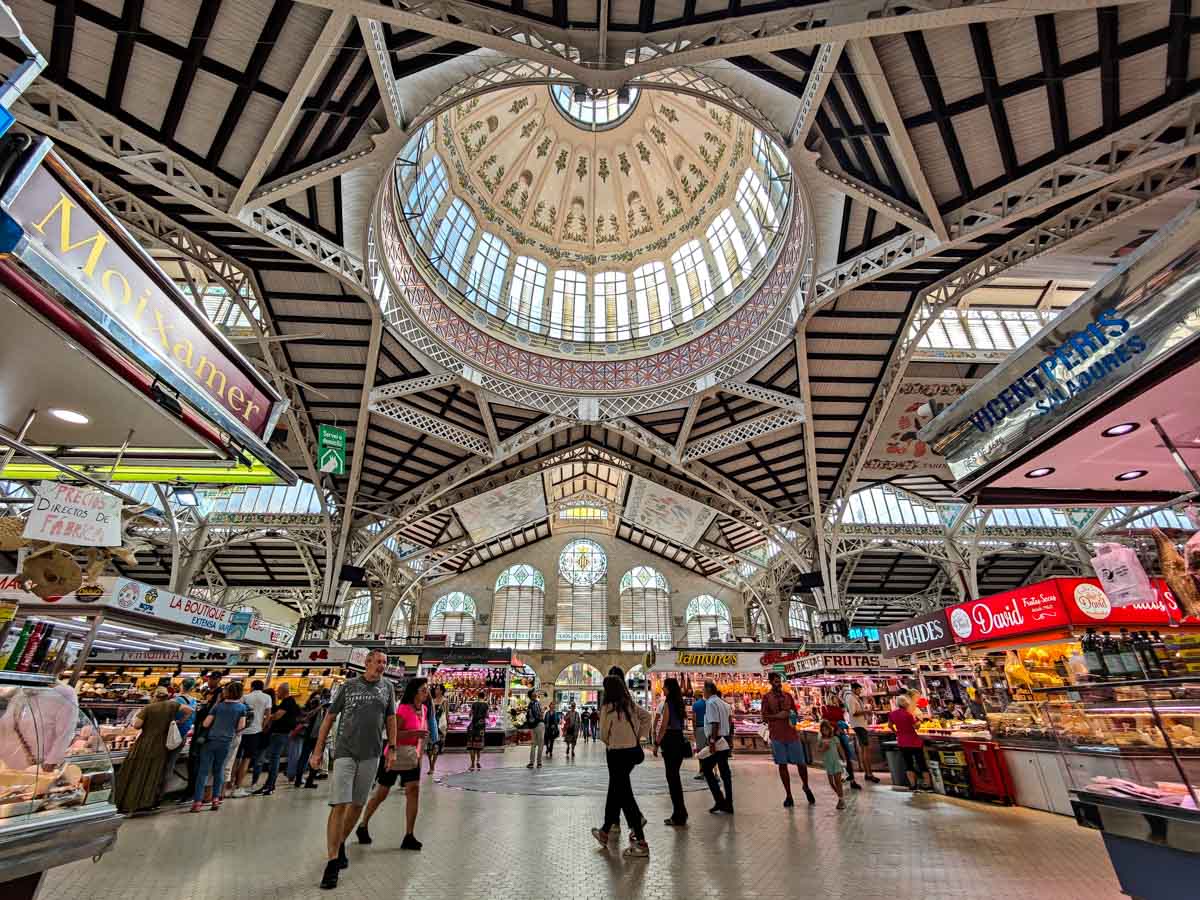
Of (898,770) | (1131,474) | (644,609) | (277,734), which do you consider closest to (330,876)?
(277,734)

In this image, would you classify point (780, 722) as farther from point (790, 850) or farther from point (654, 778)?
point (654, 778)

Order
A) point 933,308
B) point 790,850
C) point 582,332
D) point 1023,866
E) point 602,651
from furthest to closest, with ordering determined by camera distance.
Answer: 1. point 602,651
2. point 582,332
3. point 933,308
4. point 790,850
5. point 1023,866

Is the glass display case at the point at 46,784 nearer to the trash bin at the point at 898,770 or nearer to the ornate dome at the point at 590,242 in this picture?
the trash bin at the point at 898,770

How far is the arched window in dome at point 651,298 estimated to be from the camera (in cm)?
2002

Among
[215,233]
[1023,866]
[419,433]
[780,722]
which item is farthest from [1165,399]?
[419,433]

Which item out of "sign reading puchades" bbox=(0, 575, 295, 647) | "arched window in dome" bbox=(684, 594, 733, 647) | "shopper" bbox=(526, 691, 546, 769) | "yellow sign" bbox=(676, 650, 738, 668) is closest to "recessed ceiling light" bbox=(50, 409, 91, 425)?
"sign reading puchades" bbox=(0, 575, 295, 647)

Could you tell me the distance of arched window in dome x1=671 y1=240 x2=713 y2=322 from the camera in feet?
64.1

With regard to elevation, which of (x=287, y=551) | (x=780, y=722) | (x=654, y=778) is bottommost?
(x=654, y=778)

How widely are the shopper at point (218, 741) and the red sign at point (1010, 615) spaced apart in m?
10.4

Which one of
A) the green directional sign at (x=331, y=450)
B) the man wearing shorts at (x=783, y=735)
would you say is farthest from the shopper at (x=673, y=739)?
the green directional sign at (x=331, y=450)

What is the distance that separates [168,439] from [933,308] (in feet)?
45.1

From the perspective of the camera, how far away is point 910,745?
9133mm

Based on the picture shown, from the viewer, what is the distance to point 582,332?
20.4 meters

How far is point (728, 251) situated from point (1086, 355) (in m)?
16.4
